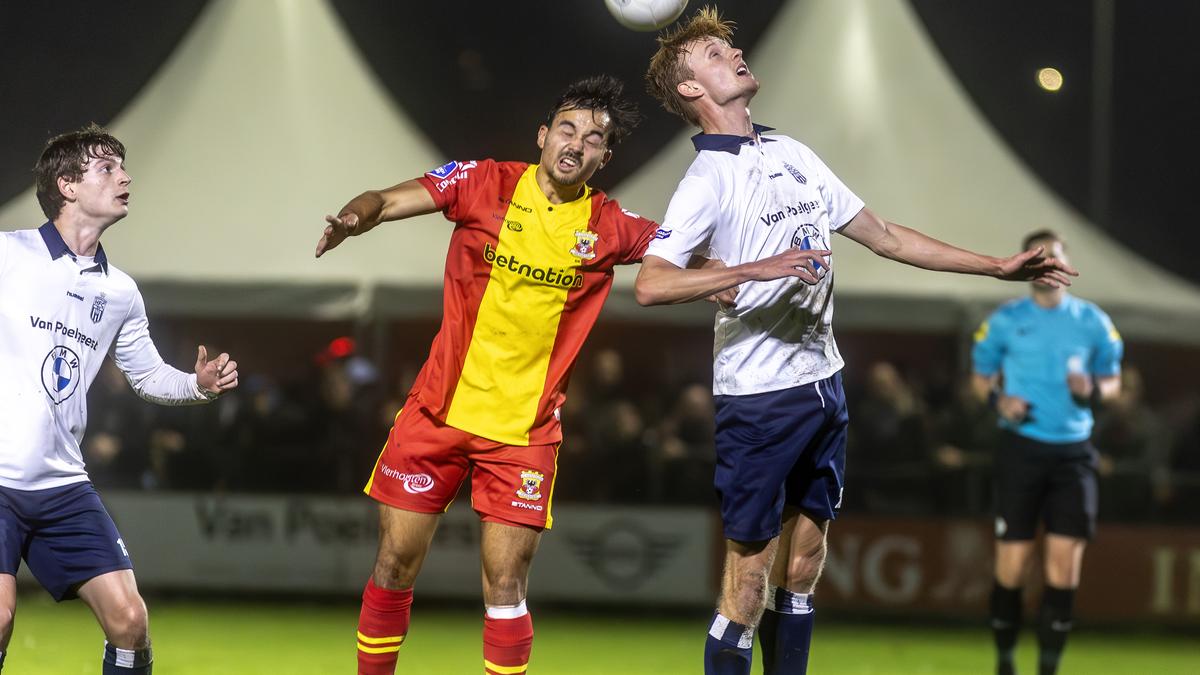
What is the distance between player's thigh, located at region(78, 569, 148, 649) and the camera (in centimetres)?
446

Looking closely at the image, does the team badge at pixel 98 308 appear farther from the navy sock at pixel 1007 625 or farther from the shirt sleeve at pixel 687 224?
the navy sock at pixel 1007 625

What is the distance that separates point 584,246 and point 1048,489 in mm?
3459

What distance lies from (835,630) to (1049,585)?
2720mm

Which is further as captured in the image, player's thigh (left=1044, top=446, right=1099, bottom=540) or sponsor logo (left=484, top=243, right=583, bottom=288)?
player's thigh (left=1044, top=446, right=1099, bottom=540)

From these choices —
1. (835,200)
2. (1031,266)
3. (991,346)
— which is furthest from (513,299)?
(991,346)

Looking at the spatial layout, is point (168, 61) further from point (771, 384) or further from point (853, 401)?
point (771, 384)

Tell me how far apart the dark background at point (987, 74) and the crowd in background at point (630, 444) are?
3227 millimetres

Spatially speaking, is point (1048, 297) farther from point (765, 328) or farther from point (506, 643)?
point (506, 643)

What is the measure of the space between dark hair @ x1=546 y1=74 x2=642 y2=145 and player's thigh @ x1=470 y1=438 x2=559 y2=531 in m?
1.21

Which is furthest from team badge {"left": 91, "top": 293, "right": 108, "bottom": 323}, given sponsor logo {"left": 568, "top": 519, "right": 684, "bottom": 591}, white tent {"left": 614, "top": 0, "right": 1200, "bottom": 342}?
sponsor logo {"left": 568, "top": 519, "right": 684, "bottom": 591}

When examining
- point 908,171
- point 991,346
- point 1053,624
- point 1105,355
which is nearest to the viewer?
point 1053,624

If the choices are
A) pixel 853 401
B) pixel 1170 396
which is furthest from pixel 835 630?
pixel 1170 396

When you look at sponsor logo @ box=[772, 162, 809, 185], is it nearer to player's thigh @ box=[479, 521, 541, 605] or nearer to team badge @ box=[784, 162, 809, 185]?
team badge @ box=[784, 162, 809, 185]

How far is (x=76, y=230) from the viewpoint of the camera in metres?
4.68
